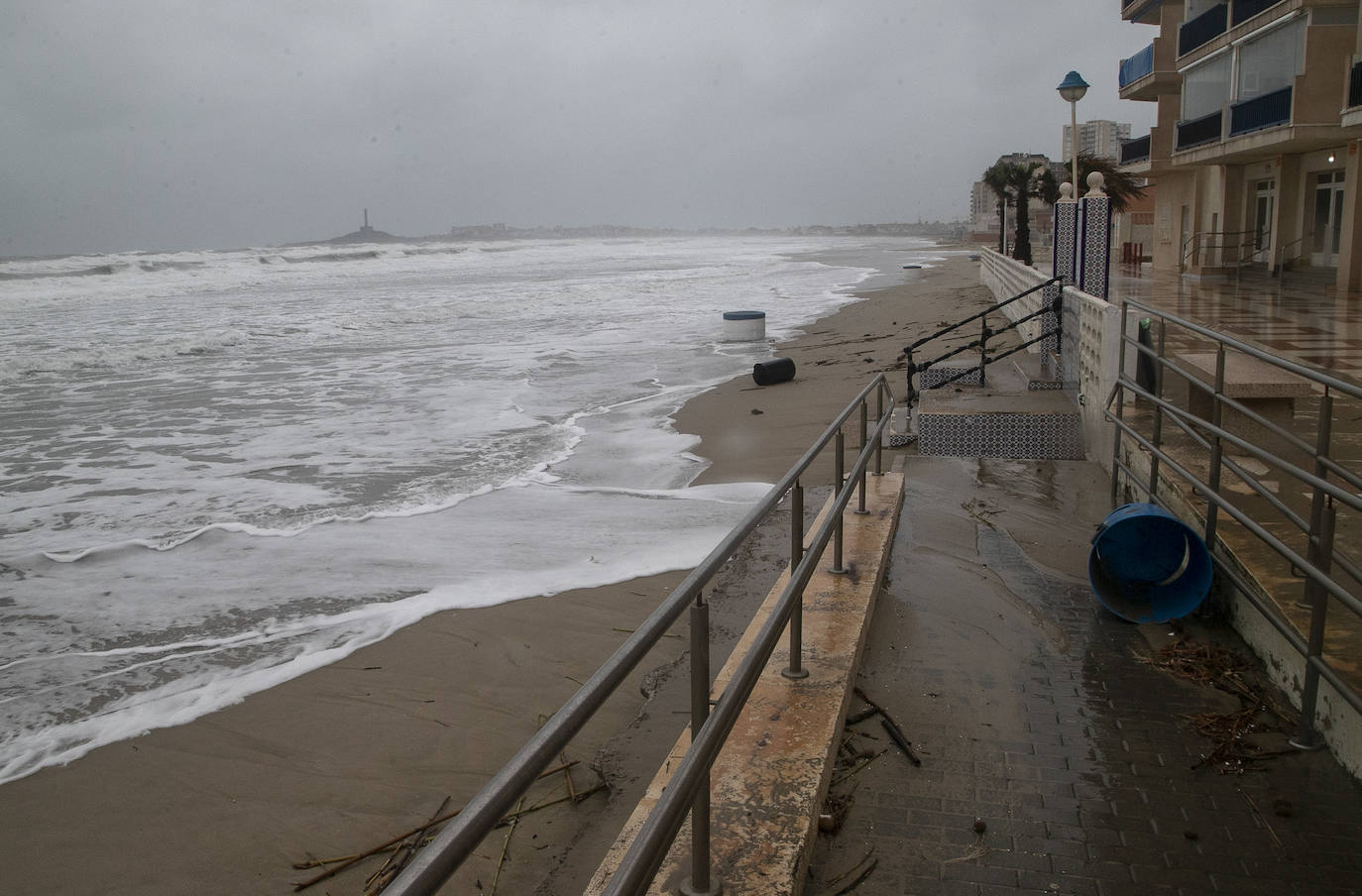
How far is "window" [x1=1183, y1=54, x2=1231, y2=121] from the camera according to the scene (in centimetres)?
2627

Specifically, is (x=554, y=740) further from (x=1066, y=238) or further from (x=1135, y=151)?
(x=1135, y=151)

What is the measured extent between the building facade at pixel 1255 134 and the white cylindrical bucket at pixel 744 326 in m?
10.5

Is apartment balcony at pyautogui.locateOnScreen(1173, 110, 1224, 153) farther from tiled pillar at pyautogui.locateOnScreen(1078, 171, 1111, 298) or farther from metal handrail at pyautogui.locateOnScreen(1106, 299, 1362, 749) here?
metal handrail at pyautogui.locateOnScreen(1106, 299, 1362, 749)

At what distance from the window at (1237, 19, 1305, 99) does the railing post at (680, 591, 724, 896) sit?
2299cm

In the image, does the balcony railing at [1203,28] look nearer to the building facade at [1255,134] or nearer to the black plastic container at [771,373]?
the building facade at [1255,134]

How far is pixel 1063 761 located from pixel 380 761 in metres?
2.87

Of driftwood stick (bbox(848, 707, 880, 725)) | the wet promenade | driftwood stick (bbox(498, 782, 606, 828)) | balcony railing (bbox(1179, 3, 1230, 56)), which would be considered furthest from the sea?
balcony railing (bbox(1179, 3, 1230, 56))

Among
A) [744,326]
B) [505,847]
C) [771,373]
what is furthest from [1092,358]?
[744,326]

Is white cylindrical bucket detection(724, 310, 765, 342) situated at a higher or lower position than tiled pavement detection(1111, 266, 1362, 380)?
lower

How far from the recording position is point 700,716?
2441 millimetres

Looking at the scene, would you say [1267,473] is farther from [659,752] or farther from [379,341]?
[379,341]

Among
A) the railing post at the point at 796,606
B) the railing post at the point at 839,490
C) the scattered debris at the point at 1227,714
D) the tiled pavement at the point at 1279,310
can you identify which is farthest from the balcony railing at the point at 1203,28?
the railing post at the point at 796,606

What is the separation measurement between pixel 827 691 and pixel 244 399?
1399 centimetres

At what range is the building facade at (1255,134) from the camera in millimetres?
19469
